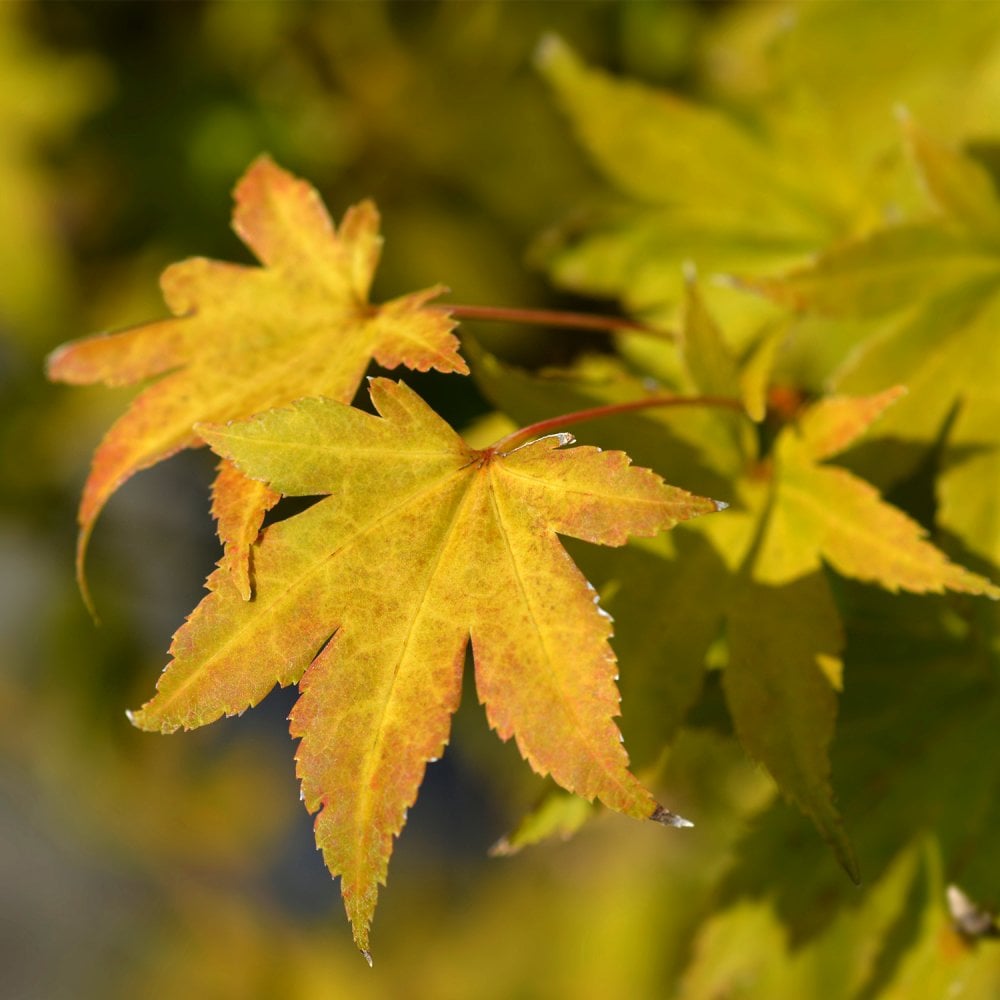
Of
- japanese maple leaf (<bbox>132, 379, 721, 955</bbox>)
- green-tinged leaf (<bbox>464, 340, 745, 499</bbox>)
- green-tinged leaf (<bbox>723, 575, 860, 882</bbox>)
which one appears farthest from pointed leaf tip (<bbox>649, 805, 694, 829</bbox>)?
green-tinged leaf (<bbox>464, 340, 745, 499</bbox>)

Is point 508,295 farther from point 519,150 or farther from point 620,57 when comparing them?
point 620,57

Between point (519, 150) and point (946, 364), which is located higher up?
point (946, 364)

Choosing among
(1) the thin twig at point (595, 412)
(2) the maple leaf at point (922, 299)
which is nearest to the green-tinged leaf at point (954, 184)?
(2) the maple leaf at point (922, 299)

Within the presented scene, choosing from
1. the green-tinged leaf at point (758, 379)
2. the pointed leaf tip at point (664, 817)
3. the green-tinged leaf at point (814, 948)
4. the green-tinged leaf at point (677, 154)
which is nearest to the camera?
the pointed leaf tip at point (664, 817)

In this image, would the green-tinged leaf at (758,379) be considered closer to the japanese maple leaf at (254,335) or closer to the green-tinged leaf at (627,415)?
the green-tinged leaf at (627,415)

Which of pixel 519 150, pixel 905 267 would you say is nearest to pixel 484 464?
pixel 905 267

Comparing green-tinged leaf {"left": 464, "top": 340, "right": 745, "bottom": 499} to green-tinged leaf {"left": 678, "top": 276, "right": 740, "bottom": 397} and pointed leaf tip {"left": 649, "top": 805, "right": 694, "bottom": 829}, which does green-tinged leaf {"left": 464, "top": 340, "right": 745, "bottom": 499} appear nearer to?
green-tinged leaf {"left": 678, "top": 276, "right": 740, "bottom": 397}
